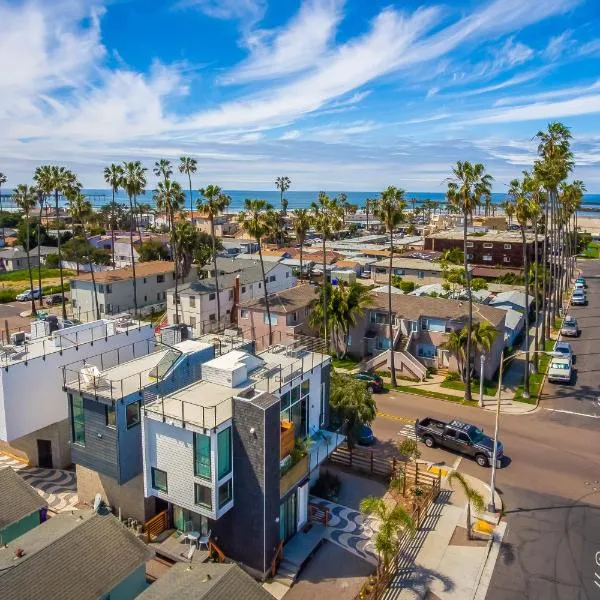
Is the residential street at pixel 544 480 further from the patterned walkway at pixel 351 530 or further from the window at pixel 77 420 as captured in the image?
the window at pixel 77 420

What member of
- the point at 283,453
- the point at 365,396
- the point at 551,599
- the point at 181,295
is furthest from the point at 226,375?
the point at 181,295

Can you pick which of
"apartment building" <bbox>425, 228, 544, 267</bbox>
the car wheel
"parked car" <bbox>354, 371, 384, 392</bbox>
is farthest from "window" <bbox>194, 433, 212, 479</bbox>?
"apartment building" <bbox>425, 228, 544, 267</bbox>

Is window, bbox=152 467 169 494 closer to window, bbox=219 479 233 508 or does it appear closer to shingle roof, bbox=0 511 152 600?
shingle roof, bbox=0 511 152 600

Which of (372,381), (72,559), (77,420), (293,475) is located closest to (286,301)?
(372,381)

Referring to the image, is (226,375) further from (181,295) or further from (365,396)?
(181,295)

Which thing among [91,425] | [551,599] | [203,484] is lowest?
[551,599]

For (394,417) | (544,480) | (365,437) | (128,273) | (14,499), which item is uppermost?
(128,273)

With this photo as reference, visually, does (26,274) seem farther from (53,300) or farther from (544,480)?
(544,480)
